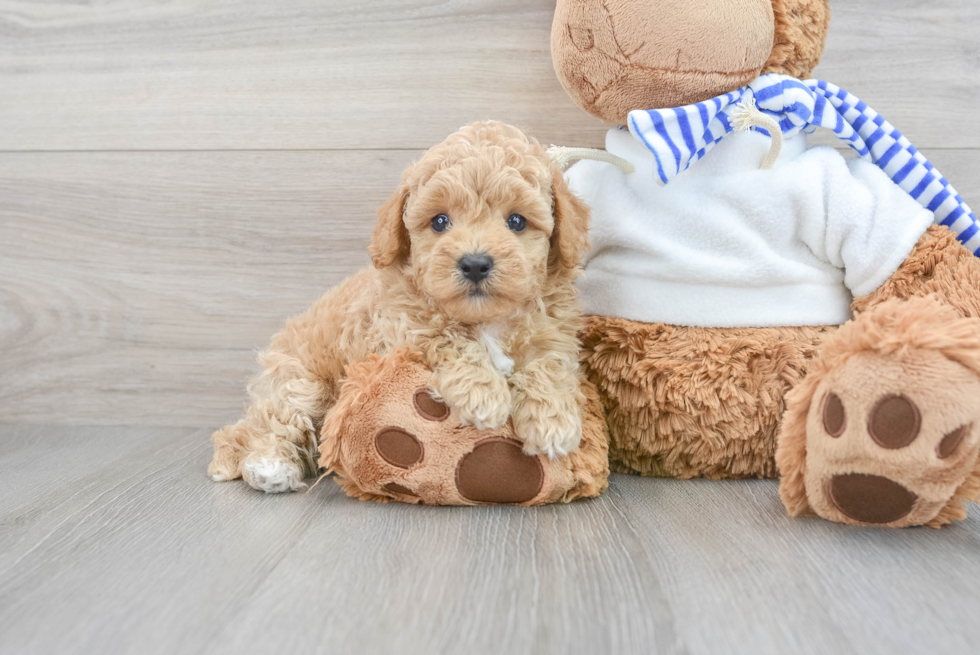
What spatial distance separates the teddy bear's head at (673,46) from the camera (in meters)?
1.00

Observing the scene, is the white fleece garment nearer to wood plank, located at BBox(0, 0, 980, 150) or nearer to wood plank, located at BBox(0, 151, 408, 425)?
wood plank, located at BBox(0, 0, 980, 150)

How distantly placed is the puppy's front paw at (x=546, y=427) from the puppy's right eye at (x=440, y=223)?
25 centimetres

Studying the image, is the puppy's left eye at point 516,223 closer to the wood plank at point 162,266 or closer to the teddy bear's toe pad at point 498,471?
the teddy bear's toe pad at point 498,471

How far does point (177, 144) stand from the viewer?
4.94ft

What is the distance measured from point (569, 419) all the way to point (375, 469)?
0.27 meters

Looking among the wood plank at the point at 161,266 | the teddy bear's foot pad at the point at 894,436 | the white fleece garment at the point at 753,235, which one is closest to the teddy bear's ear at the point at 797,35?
the white fleece garment at the point at 753,235

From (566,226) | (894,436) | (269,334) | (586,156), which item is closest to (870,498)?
(894,436)

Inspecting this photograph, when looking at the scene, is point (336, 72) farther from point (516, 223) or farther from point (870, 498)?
point (870, 498)

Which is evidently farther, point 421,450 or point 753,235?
point 753,235

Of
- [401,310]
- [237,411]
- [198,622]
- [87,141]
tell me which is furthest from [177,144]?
[198,622]

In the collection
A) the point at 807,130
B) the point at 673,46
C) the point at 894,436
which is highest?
the point at 673,46

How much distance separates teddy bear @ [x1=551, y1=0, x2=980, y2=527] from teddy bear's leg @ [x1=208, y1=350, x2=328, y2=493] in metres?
0.43

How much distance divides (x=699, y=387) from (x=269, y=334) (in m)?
0.91

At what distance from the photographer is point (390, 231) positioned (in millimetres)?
992
